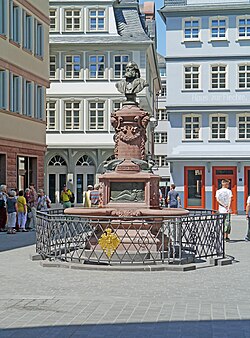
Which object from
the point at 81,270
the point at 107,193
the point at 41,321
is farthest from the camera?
the point at 107,193

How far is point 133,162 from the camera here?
1742cm

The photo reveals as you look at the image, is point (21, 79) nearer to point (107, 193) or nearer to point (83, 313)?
point (107, 193)

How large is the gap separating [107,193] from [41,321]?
786 centimetres

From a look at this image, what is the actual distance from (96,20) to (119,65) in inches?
145

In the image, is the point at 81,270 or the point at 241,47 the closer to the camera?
the point at 81,270

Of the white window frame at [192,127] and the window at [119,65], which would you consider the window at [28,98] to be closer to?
the white window frame at [192,127]

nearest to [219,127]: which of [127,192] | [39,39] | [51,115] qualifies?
[39,39]

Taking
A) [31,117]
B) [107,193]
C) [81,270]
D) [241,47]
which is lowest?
[81,270]

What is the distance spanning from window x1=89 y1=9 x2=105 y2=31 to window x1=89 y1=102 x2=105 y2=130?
5290 millimetres

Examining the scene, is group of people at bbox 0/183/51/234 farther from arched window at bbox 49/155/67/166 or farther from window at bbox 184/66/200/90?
arched window at bbox 49/155/67/166

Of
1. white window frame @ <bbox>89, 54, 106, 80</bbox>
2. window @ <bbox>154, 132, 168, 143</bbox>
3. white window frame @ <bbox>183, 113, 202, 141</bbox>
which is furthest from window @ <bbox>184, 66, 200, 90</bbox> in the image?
window @ <bbox>154, 132, 168, 143</bbox>

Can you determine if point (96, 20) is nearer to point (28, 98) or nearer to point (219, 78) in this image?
point (219, 78)

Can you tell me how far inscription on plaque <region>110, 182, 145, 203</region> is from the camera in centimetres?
1662

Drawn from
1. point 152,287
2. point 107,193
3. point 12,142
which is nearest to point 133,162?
point 107,193
